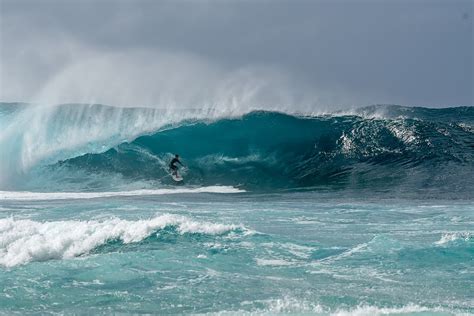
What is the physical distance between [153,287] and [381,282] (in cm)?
310

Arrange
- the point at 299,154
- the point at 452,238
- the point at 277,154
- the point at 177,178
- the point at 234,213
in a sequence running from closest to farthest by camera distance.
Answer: the point at 452,238, the point at 234,213, the point at 177,178, the point at 299,154, the point at 277,154

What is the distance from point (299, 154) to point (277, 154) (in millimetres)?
1006

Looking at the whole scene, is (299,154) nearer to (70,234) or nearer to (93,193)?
(93,193)

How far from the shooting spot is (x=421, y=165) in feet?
76.5

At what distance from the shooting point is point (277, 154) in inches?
1066

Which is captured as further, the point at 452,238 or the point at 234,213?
the point at 234,213

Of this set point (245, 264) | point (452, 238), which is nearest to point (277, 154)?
point (452, 238)

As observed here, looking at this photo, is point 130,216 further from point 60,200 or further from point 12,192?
point 12,192

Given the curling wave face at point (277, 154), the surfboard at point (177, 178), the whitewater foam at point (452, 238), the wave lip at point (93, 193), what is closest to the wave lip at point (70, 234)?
the whitewater foam at point (452, 238)

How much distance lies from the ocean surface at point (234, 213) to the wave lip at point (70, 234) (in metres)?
0.03

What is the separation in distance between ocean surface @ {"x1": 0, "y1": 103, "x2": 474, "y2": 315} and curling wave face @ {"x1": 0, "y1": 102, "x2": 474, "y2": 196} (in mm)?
91

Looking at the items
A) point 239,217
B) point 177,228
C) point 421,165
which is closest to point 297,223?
point 239,217

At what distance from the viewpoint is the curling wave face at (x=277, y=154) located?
23.1 meters

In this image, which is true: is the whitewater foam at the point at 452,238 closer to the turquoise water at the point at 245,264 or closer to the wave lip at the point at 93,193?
the turquoise water at the point at 245,264
